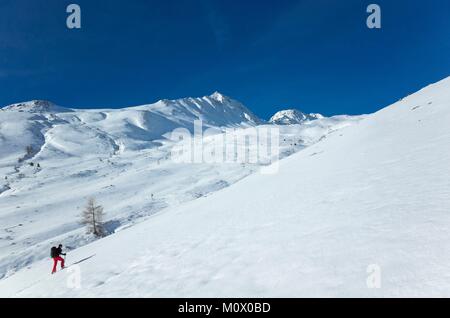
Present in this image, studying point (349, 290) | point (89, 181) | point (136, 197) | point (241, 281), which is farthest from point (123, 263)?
point (89, 181)

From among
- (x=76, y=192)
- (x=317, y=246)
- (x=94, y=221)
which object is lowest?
(x=94, y=221)

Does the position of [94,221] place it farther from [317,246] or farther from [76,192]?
[317,246]

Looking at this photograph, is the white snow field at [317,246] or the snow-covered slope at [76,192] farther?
the snow-covered slope at [76,192]

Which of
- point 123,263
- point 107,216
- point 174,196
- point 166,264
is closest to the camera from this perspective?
point 166,264

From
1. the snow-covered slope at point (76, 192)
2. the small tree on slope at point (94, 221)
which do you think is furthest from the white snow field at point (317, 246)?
the snow-covered slope at point (76, 192)

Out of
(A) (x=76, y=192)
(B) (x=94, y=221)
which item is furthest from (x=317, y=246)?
(A) (x=76, y=192)

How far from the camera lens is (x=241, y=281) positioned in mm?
8078

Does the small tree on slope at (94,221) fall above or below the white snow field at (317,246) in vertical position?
below

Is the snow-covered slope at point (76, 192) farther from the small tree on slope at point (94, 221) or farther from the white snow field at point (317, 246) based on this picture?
the white snow field at point (317, 246)

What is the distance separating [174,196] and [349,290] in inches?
2886

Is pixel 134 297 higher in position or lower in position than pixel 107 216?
higher
